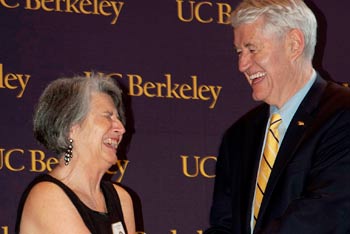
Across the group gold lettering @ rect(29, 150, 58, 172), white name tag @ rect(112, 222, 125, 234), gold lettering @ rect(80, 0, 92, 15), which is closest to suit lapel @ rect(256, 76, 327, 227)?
white name tag @ rect(112, 222, 125, 234)

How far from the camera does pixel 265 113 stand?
9.96ft

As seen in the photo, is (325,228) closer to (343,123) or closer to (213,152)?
(343,123)

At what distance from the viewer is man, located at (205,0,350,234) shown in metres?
2.54

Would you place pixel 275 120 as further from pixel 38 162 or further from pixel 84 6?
pixel 84 6

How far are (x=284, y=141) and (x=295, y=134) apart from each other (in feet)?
0.15

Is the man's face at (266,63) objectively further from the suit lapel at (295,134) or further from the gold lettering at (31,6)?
the gold lettering at (31,6)

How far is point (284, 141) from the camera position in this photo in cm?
274

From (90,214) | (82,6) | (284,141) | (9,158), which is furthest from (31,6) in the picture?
(284,141)

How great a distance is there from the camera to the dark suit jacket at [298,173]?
2521mm

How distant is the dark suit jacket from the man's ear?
13cm

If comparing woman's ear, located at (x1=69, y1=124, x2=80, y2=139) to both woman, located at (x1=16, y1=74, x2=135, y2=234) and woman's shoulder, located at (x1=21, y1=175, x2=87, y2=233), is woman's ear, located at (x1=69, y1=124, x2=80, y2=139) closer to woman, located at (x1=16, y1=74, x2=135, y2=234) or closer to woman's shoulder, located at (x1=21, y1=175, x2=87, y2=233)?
woman, located at (x1=16, y1=74, x2=135, y2=234)

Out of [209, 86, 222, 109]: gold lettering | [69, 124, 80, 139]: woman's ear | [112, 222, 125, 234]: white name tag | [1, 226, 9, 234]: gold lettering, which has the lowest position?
[1, 226, 9, 234]: gold lettering

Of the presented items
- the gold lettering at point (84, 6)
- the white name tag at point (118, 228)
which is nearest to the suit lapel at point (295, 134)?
the white name tag at point (118, 228)

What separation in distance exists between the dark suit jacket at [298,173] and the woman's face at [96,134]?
0.44m
